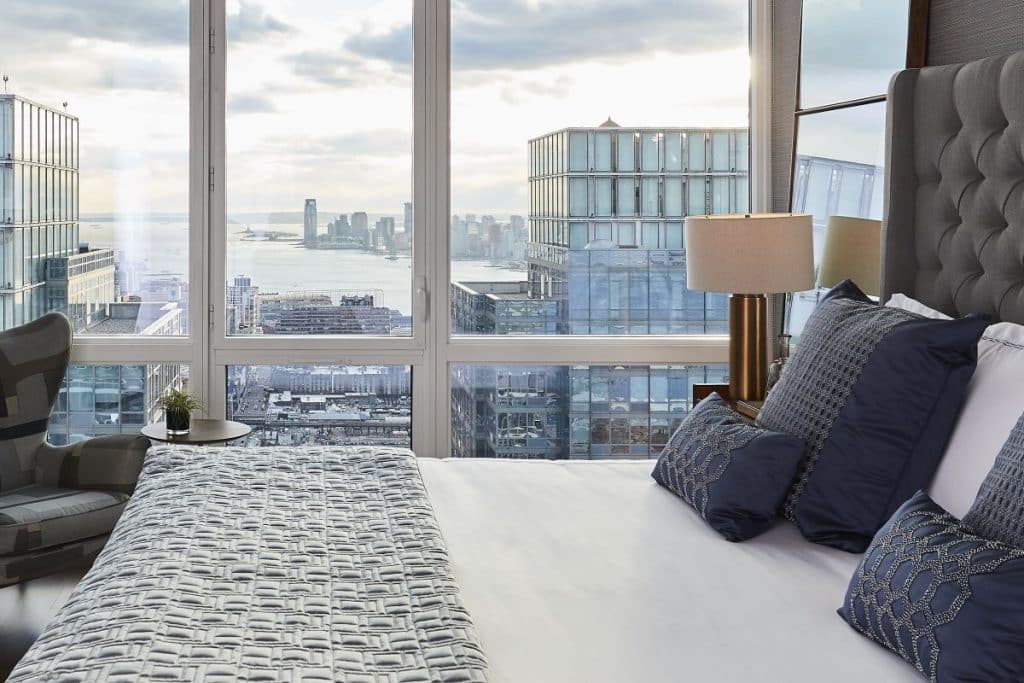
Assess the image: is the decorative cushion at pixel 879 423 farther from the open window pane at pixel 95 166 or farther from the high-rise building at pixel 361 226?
the open window pane at pixel 95 166

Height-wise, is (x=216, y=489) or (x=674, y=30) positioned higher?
(x=674, y=30)

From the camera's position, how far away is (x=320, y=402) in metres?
4.18

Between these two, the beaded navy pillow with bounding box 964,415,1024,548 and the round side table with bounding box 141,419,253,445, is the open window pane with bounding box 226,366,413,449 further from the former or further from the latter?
the beaded navy pillow with bounding box 964,415,1024,548

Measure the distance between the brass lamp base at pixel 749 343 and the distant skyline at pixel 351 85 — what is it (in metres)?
1.16

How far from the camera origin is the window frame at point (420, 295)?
401cm

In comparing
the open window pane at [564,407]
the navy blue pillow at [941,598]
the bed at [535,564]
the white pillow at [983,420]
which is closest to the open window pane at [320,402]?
the open window pane at [564,407]

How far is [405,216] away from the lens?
4129mm

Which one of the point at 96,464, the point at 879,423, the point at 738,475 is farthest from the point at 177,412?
the point at 879,423

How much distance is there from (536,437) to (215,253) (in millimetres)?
1569

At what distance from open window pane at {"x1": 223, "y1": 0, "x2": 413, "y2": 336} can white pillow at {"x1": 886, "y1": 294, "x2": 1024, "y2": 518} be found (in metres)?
2.53

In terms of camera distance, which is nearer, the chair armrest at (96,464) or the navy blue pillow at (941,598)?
the navy blue pillow at (941,598)

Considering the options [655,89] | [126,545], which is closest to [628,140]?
[655,89]

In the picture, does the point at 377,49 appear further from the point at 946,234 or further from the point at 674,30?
the point at 946,234

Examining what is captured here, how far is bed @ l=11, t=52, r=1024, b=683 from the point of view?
134 cm
